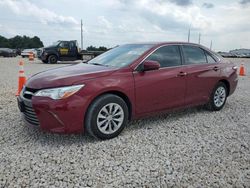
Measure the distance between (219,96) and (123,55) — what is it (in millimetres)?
2484

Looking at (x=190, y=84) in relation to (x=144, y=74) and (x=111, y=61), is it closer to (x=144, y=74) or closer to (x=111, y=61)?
(x=144, y=74)

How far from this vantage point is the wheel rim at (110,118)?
382 cm

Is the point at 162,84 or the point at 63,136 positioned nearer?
the point at 63,136

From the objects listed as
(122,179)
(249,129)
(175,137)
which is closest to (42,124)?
(122,179)

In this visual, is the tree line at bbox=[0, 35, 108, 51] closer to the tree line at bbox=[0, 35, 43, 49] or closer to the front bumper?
the tree line at bbox=[0, 35, 43, 49]

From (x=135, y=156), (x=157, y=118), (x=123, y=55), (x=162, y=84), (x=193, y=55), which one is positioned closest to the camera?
(x=135, y=156)

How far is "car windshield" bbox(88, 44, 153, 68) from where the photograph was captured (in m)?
4.39

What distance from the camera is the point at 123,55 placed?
15.3ft

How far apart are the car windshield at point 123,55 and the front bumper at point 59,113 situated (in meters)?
1.10

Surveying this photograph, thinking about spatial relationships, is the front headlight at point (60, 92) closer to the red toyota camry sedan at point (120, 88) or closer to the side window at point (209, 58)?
the red toyota camry sedan at point (120, 88)

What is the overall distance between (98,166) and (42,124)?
3.46 feet

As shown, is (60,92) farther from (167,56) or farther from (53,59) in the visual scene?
(53,59)

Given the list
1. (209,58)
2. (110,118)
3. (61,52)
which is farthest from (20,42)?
(110,118)

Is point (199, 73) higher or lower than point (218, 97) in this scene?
higher
